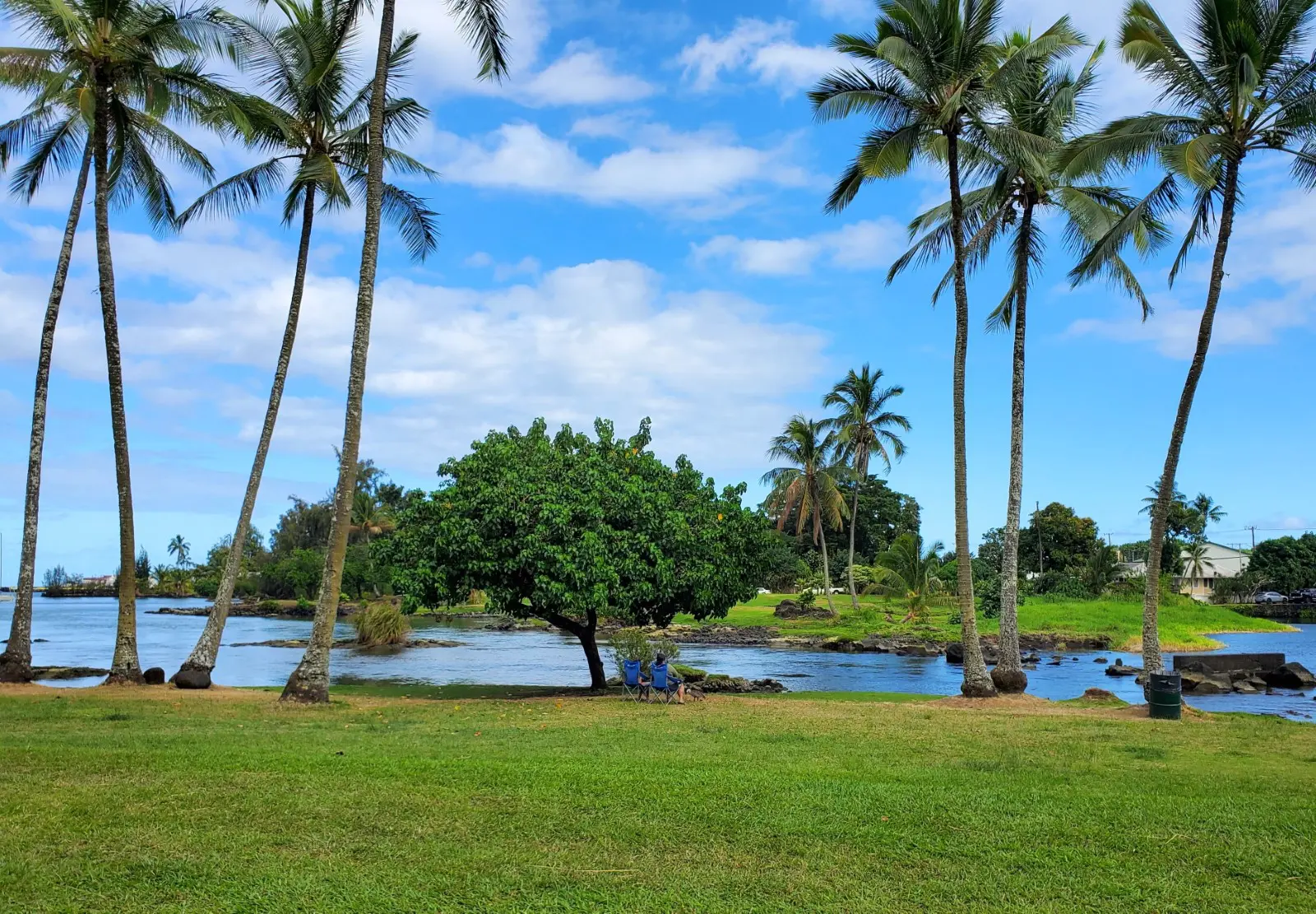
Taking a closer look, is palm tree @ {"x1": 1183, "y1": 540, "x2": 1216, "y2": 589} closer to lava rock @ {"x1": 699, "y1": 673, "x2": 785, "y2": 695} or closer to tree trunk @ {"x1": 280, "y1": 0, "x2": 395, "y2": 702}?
lava rock @ {"x1": 699, "y1": 673, "x2": 785, "y2": 695}

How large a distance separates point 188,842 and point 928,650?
1618 inches

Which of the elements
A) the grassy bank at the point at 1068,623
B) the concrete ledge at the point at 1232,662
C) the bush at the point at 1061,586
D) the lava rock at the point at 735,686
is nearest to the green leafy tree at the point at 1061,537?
the bush at the point at 1061,586

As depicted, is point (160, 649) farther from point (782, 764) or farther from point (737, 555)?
point (782, 764)

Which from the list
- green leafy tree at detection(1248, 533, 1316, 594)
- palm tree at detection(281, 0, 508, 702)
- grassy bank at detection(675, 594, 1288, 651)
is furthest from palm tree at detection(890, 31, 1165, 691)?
green leafy tree at detection(1248, 533, 1316, 594)

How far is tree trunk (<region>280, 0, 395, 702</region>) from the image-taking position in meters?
16.6

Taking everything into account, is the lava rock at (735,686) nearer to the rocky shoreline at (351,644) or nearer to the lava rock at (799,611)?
the rocky shoreline at (351,644)

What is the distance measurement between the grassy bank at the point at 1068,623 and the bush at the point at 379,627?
1794 cm

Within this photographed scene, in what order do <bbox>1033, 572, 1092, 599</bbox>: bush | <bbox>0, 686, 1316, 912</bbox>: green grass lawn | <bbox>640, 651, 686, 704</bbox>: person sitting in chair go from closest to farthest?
<bbox>0, 686, 1316, 912</bbox>: green grass lawn < <bbox>640, 651, 686, 704</bbox>: person sitting in chair < <bbox>1033, 572, 1092, 599</bbox>: bush

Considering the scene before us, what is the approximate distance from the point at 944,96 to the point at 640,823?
16743 millimetres

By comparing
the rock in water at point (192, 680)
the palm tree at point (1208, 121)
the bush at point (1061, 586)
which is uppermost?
the palm tree at point (1208, 121)

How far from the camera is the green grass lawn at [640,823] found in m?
5.52

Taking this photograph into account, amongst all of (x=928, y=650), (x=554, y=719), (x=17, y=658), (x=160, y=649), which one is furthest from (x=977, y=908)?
(x=160, y=649)

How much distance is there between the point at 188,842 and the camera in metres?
6.27

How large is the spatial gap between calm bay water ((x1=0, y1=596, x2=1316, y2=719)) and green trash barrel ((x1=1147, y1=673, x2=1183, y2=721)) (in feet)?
25.6
